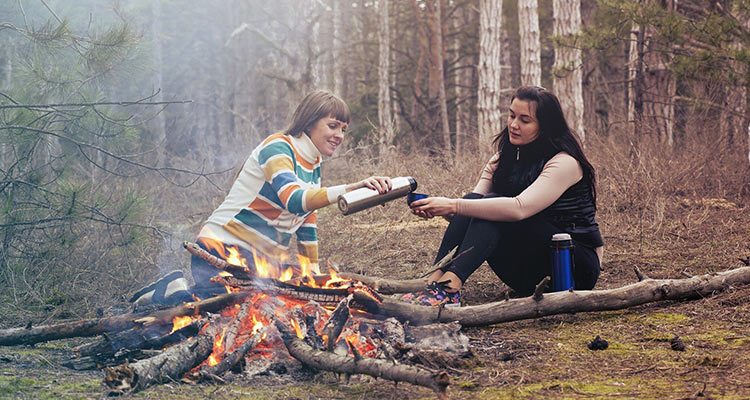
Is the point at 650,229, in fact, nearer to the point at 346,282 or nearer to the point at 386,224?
the point at 386,224

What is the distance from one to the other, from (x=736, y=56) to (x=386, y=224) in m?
4.47

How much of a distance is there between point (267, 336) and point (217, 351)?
27 centimetres

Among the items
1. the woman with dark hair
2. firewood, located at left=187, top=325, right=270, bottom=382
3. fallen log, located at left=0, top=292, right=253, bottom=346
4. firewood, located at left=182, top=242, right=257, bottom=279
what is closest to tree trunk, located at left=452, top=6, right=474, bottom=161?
the woman with dark hair

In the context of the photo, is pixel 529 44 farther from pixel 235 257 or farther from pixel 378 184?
pixel 235 257

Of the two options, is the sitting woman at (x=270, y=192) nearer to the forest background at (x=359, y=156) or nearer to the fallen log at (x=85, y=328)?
the fallen log at (x=85, y=328)

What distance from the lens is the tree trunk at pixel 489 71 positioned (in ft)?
42.4

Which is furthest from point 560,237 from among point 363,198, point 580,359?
point 363,198

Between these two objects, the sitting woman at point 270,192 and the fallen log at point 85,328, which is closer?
the fallen log at point 85,328

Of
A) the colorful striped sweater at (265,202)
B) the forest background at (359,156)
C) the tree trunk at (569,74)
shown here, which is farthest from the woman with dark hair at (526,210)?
the tree trunk at (569,74)

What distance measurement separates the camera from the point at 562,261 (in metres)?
4.00

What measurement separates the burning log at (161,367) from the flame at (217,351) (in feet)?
0.15

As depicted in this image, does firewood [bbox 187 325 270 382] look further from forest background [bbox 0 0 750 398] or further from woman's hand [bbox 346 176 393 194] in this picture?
forest background [bbox 0 0 750 398]

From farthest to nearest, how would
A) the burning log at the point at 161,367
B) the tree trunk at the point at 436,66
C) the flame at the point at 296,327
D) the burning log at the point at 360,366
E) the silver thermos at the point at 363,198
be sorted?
1. the tree trunk at the point at 436,66
2. the silver thermos at the point at 363,198
3. the flame at the point at 296,327
4. the burning log at the point at 161,367
5. the burning log at the point at 360,366

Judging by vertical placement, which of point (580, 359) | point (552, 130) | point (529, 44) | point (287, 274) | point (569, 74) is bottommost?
point (580, 359)
